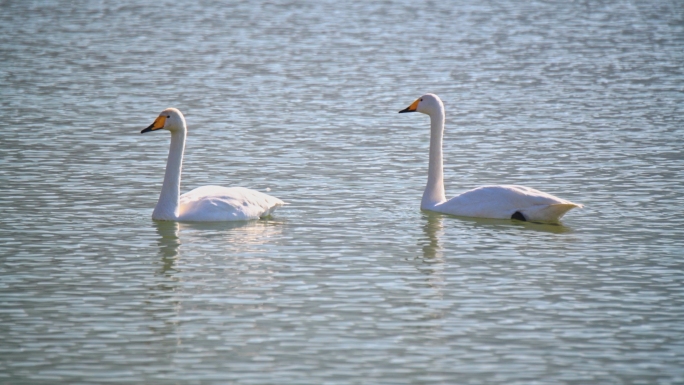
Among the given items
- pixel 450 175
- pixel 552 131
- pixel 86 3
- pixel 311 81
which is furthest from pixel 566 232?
pixel 86 3

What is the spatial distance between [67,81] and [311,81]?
5.30 metres

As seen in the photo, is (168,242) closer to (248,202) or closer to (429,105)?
(248,202)

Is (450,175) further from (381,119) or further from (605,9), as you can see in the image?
(605,9)

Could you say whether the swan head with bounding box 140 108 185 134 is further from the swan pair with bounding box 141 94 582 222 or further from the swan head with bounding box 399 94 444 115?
the swan head with bounding box 399 94 444 115

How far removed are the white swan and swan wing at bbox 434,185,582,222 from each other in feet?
7.08

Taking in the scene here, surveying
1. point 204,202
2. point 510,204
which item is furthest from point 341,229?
point 510,204

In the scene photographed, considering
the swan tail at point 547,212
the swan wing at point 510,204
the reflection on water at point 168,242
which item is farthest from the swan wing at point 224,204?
the swan tail at point 547,212

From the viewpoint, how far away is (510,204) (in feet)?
47.8

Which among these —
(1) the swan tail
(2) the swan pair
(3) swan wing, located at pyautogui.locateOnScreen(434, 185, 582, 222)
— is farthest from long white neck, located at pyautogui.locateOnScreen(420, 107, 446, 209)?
(1) the swan tail

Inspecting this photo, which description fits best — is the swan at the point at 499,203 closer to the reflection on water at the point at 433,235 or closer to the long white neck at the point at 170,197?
the reflection on water at the point at 433,235

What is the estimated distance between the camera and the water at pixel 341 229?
9656mm

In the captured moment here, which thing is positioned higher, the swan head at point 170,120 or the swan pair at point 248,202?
the swan head at point 170,120

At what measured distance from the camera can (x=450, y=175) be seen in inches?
701

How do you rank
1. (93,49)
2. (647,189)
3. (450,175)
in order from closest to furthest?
(647,189) → (450,175) → (93,49)
